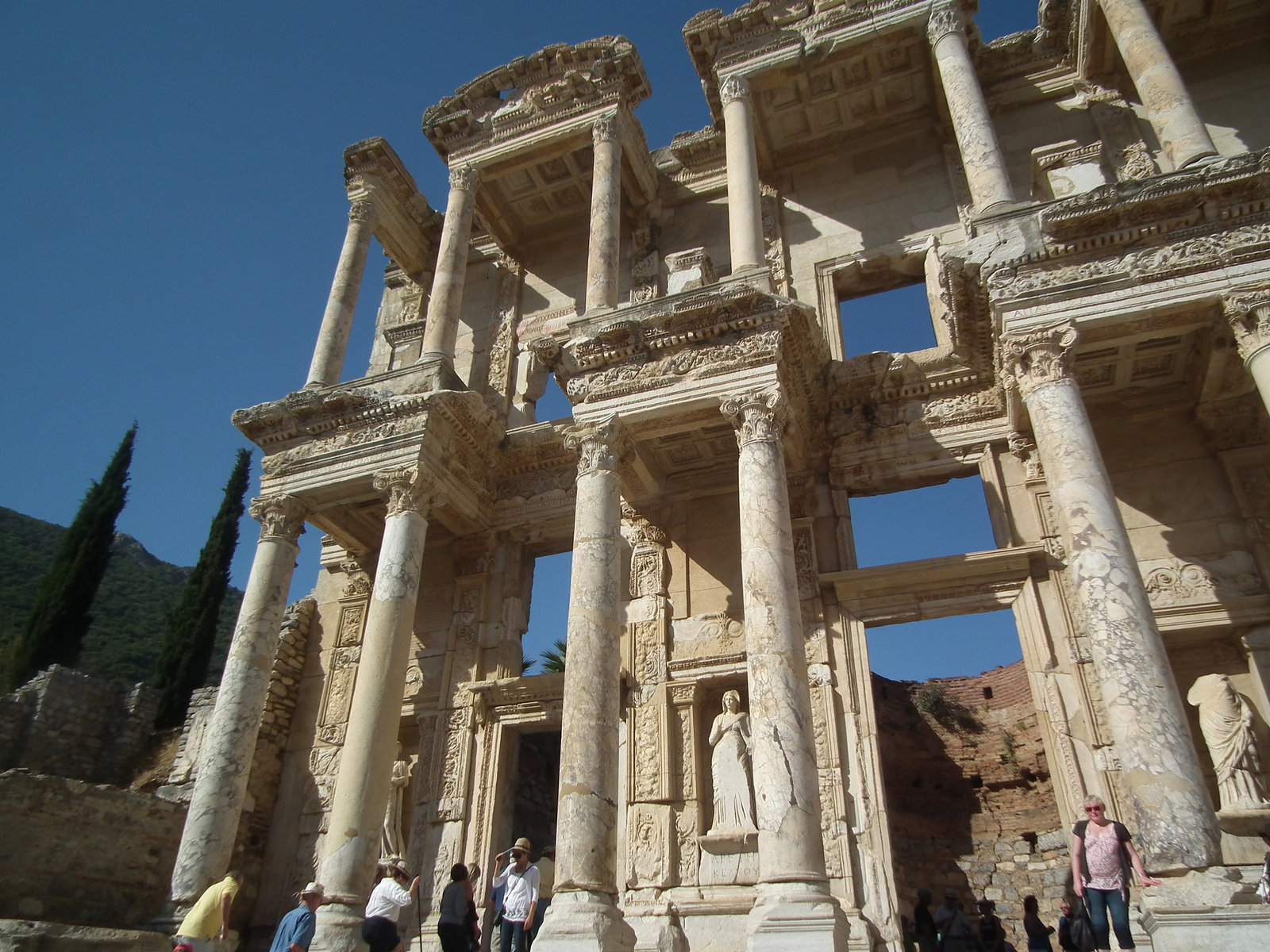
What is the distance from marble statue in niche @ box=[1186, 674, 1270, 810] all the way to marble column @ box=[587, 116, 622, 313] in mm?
9349

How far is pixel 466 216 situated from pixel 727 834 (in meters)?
11.6

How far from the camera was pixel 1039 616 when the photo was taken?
1144cm

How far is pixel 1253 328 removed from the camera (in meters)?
9.87

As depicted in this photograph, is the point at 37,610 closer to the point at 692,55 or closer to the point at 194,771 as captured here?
the point at 194,771

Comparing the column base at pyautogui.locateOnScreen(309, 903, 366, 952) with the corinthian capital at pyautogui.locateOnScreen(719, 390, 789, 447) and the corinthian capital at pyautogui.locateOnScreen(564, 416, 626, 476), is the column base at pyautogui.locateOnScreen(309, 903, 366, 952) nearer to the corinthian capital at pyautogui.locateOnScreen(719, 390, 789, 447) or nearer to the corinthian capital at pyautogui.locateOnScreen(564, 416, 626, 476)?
the corinthian capital at pyautogui.locateOnScreen(564, 416, 626, 476)

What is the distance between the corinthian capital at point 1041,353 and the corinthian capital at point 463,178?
10432mm

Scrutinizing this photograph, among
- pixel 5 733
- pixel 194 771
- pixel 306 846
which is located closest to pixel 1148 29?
pixel 306 846

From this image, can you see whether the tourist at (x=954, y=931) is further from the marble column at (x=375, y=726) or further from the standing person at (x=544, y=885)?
the marble column at (x=375, y=726)

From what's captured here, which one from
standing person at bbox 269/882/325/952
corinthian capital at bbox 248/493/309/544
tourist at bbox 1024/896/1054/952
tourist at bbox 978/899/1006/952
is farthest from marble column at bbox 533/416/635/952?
tourist at bbox 978/899/1006/952

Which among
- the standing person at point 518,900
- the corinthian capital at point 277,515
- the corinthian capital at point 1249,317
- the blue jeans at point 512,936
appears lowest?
the blue jeans at point 512,936

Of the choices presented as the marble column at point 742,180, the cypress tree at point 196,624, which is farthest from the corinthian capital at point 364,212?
the cypress tree at point 196,624

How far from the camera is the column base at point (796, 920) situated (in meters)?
8.06

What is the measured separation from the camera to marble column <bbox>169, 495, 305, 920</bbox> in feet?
37.3

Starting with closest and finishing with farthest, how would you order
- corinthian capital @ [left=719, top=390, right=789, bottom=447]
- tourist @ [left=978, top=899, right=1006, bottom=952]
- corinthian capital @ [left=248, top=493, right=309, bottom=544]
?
corinthian capital @ [left=719, top=390, right=789, bottom=447]
tourist @ [left=978, top=899, right=1006, bottom=952]
corinthian capital @ [left=248, top=493, right=309, bottom=544]
